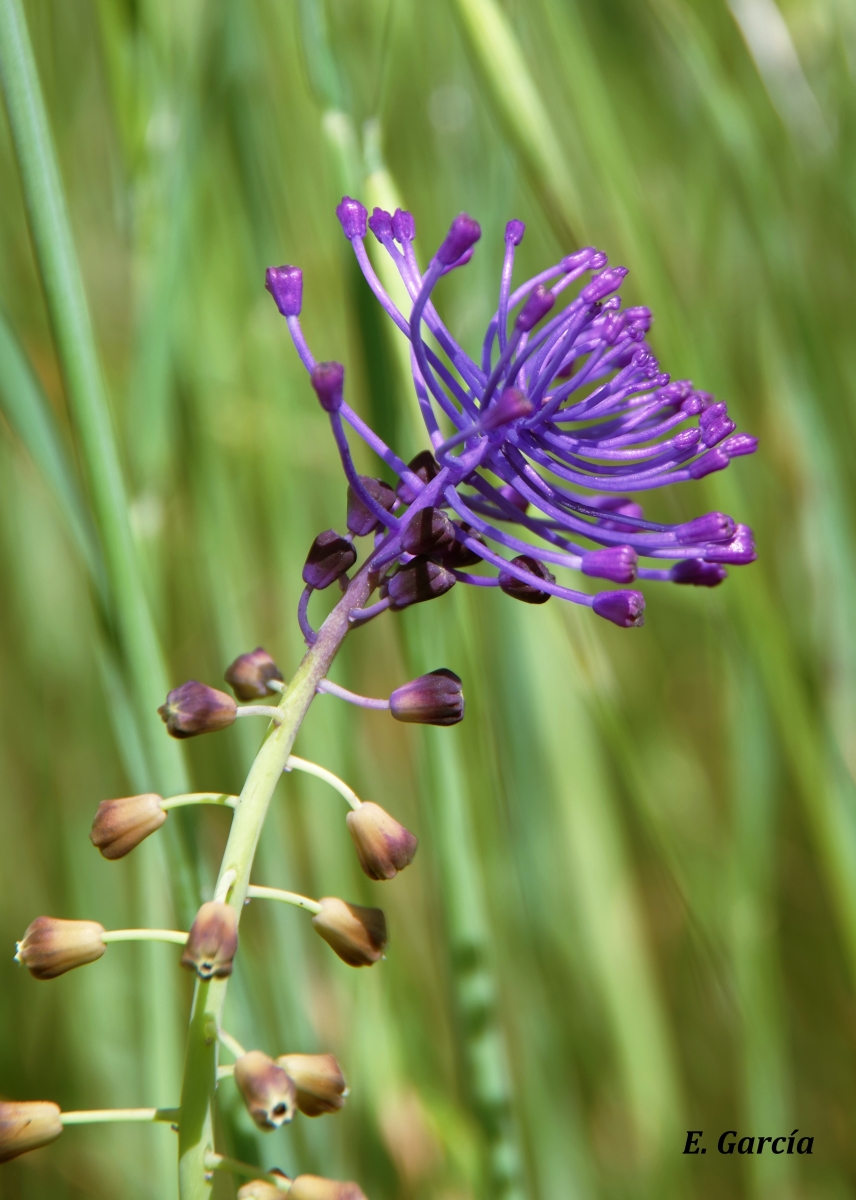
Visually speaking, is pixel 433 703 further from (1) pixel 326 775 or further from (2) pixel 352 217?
(2) pixel 352 217

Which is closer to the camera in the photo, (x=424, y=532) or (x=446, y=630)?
(x=424, y=532)

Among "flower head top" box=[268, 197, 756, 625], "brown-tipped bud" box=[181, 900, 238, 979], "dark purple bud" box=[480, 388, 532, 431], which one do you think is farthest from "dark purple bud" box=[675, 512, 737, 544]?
"brown-tipped bud" box=[181, 900, 238, 979]

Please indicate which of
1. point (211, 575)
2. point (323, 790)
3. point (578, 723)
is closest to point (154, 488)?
point (211, 575)

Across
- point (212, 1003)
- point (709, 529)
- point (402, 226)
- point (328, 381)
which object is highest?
point (402, 226)

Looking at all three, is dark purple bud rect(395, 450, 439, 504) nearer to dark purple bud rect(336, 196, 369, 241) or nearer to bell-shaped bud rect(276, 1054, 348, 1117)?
dark purple bud rect(336, 196, 369, 241)

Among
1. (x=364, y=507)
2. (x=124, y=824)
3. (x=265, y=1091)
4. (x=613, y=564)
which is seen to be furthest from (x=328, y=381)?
(x=265, y=1091)

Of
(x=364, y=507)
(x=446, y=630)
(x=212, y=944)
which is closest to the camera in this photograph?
(x=212, y=944)
